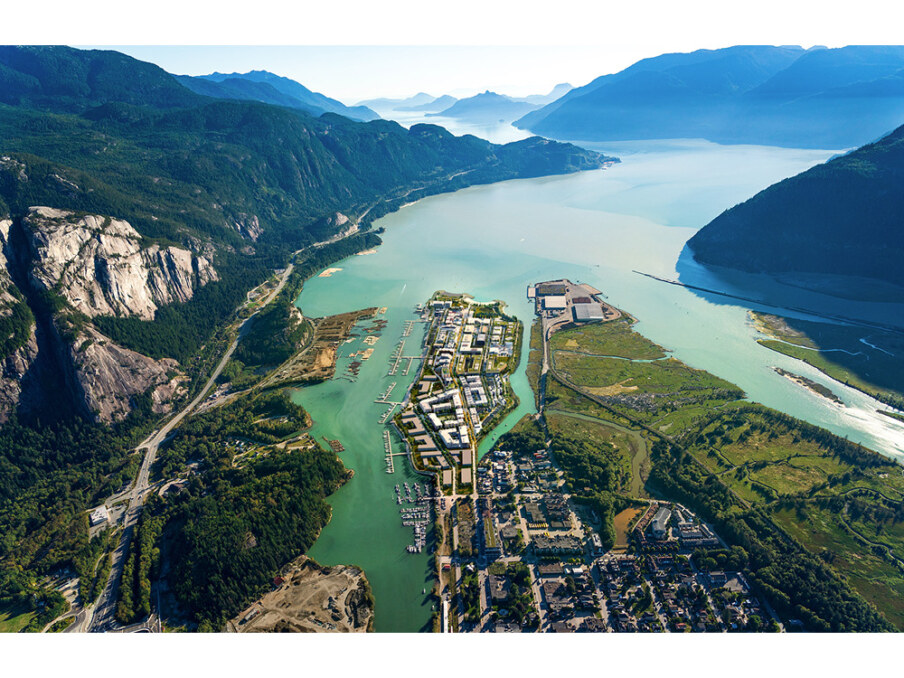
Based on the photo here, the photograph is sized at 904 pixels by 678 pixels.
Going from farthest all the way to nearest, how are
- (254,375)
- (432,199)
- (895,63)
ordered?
1. (895,63)
2. (432,199)
3. (254,375)

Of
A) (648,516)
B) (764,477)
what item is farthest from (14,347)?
(764,477)

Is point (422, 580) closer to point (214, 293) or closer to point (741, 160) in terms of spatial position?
point (214, 293)

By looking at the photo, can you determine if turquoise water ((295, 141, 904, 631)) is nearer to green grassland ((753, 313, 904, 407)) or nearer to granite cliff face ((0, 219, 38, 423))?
green grassland ((753, 313, 904, 407))

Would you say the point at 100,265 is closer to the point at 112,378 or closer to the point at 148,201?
the point at 112,378

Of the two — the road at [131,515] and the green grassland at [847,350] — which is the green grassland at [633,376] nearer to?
the green grassland at [847,350]

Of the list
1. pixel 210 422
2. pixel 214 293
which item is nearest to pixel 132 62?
pixel 214 293

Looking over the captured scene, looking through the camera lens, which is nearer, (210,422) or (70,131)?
(210,422)

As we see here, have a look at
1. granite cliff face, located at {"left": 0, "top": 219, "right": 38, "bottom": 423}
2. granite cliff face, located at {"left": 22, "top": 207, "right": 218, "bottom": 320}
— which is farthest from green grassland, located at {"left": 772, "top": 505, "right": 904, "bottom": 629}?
granite cliff face, located at {"left": 22, "top": 207, "right": 218, "bottom": 320}
